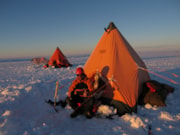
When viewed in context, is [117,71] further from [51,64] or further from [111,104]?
[51,64]

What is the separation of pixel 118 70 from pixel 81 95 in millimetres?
1568

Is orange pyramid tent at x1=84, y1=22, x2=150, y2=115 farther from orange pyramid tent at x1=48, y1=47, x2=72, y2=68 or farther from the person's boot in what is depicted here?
orange pyramid tent at x1=48, y1=47, x2=72, y2=68

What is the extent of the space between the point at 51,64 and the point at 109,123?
13763 millimetres

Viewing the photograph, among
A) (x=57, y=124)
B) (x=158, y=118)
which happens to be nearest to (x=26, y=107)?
(x=57, y=124)

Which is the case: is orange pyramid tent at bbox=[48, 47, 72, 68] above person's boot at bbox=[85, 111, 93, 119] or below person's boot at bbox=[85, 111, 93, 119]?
above

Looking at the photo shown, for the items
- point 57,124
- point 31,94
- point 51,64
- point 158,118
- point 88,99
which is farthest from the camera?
point 51,64

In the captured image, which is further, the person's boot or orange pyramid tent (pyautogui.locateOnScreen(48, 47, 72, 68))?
orange pyramid tent (pyautogui.locateOnScreen(48, 47, 72, 68))

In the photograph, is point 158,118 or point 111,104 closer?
point 158,118

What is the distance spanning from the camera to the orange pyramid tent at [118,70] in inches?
172

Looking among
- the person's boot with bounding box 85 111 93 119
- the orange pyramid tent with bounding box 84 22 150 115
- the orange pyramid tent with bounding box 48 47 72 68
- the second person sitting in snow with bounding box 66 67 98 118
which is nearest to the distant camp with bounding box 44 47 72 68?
the orange pyramid tent with bounding box 48 47 72 68

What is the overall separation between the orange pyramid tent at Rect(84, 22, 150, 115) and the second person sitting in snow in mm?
698

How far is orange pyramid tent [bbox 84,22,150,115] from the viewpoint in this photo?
14.4 feet

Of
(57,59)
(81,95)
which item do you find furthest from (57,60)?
(81,95)

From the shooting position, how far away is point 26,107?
187 inches
